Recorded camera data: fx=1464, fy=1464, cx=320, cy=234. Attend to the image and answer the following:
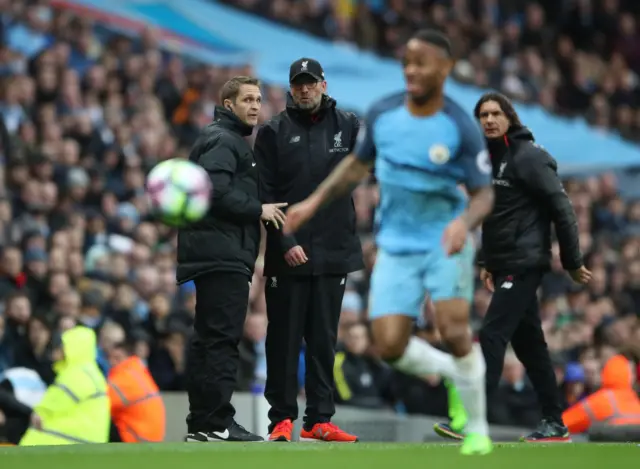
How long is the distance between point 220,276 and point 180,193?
0.62 m

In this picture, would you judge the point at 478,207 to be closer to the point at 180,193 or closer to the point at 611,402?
the point at 180,193

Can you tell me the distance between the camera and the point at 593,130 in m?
24.5

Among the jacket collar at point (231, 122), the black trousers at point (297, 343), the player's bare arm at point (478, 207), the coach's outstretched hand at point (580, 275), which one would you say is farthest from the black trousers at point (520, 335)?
the jacket collar at point (231, 122)

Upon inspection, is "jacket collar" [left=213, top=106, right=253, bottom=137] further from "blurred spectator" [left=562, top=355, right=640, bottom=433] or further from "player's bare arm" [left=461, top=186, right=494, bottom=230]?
"blurred spectator" [left=562, top=355, right=640, bottom=433]

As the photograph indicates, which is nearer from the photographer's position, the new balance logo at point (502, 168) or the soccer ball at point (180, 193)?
the soccer ball at point (180, 193)

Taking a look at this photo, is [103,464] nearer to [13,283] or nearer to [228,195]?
[228,195]

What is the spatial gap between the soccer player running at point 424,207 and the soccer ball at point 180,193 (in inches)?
36.2

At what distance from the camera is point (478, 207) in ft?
25.6

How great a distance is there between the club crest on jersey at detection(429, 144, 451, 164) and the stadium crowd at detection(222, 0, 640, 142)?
16.0 meters

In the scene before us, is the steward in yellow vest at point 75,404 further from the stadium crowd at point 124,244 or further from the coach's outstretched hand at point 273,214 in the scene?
the coach's outstretched hand at point 273,214

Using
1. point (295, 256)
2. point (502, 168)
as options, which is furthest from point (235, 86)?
point (502, 168)

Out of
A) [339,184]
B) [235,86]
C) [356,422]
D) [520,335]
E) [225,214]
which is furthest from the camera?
[356,422]

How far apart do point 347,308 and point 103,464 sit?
328 inches

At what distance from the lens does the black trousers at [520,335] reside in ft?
31.2
